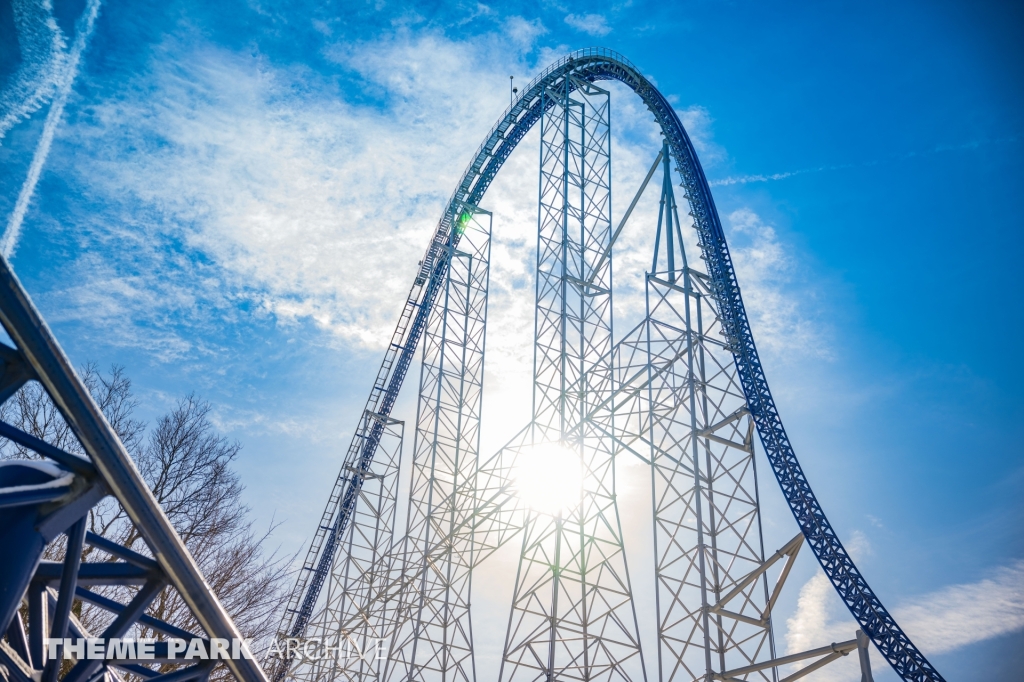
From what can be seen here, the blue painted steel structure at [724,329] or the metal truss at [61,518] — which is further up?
the blue painted steel structure at [724,329]

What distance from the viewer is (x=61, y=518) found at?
118 inches

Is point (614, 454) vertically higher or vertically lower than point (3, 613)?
higher

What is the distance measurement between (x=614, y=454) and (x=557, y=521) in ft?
5.72

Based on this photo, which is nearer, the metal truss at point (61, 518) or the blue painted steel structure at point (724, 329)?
the metal truss at point (61, 518)

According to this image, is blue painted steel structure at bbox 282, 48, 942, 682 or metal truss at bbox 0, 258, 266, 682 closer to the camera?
metal truss at bbox 0, 258, 266, 682

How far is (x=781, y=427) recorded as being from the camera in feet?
43.3

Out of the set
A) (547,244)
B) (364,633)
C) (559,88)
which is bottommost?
(364,633)

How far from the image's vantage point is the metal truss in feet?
9.36

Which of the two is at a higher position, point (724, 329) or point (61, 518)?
point (724, 329)

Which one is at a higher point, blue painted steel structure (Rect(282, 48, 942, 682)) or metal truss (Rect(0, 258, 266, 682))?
blue painted steel structure (Rect(282, 48, 942, 682))

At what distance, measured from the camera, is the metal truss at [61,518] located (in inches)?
112

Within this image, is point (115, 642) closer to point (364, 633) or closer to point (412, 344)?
point (364, 633)

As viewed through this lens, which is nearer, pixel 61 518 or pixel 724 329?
pixel 61 518

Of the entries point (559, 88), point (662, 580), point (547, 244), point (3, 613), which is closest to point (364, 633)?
point (662, 580)
